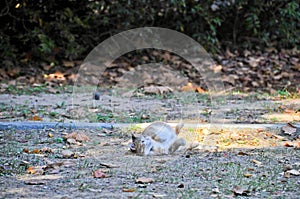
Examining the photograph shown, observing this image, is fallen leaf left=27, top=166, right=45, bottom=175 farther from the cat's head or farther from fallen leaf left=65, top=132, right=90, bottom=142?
fallen leaf left=65, top=132, right=90, bottom=142

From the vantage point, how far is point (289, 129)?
18.1ft

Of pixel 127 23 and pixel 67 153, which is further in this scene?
pixel 127 23

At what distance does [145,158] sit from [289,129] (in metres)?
1.51

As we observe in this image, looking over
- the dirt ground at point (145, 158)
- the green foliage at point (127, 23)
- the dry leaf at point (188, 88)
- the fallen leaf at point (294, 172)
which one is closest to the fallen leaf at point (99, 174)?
the dirt ground at point (145, 158)

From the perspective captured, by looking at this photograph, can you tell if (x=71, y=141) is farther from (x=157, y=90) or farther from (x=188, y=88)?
(x=188, y=88)

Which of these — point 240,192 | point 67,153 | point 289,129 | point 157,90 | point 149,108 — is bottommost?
A: point 240,192

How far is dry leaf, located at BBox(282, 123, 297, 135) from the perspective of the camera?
5.44 metres

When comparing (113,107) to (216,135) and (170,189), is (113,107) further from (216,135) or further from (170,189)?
(170,189)

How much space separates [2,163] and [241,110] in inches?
116

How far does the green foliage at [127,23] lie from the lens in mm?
9578

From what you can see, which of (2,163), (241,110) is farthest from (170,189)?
(241,110)

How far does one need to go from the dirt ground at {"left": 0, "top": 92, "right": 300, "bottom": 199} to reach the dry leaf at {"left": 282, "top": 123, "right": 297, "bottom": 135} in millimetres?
76

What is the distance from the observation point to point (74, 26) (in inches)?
384

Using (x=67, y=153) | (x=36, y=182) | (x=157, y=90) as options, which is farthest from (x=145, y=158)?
(x=157, y=90)
